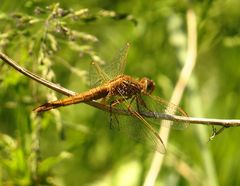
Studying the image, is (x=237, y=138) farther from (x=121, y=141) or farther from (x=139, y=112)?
(x=139, y=112)

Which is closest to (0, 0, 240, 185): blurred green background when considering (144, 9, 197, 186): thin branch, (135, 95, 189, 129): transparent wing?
(144, 9, 197, 186): thin branch

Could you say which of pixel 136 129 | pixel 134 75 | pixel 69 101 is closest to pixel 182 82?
pixel 134 75

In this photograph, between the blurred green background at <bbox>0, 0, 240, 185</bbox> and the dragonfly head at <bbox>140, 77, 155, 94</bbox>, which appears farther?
the blurred green background at <bbox>0, 0, 240, 185</bbox>

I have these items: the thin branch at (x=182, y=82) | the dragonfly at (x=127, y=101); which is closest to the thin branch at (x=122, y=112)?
the dragonfly at (x=127, y=101)

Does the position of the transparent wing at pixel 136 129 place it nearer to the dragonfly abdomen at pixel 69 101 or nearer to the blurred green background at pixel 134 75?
the dragonfly abdomen at pixel 69 101

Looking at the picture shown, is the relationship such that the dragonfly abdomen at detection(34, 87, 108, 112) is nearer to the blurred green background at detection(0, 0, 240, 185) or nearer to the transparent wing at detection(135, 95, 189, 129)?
the transparent wing at detection(135, 95, 189, 129)

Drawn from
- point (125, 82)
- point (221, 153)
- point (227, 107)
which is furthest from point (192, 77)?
point (125, 82)
